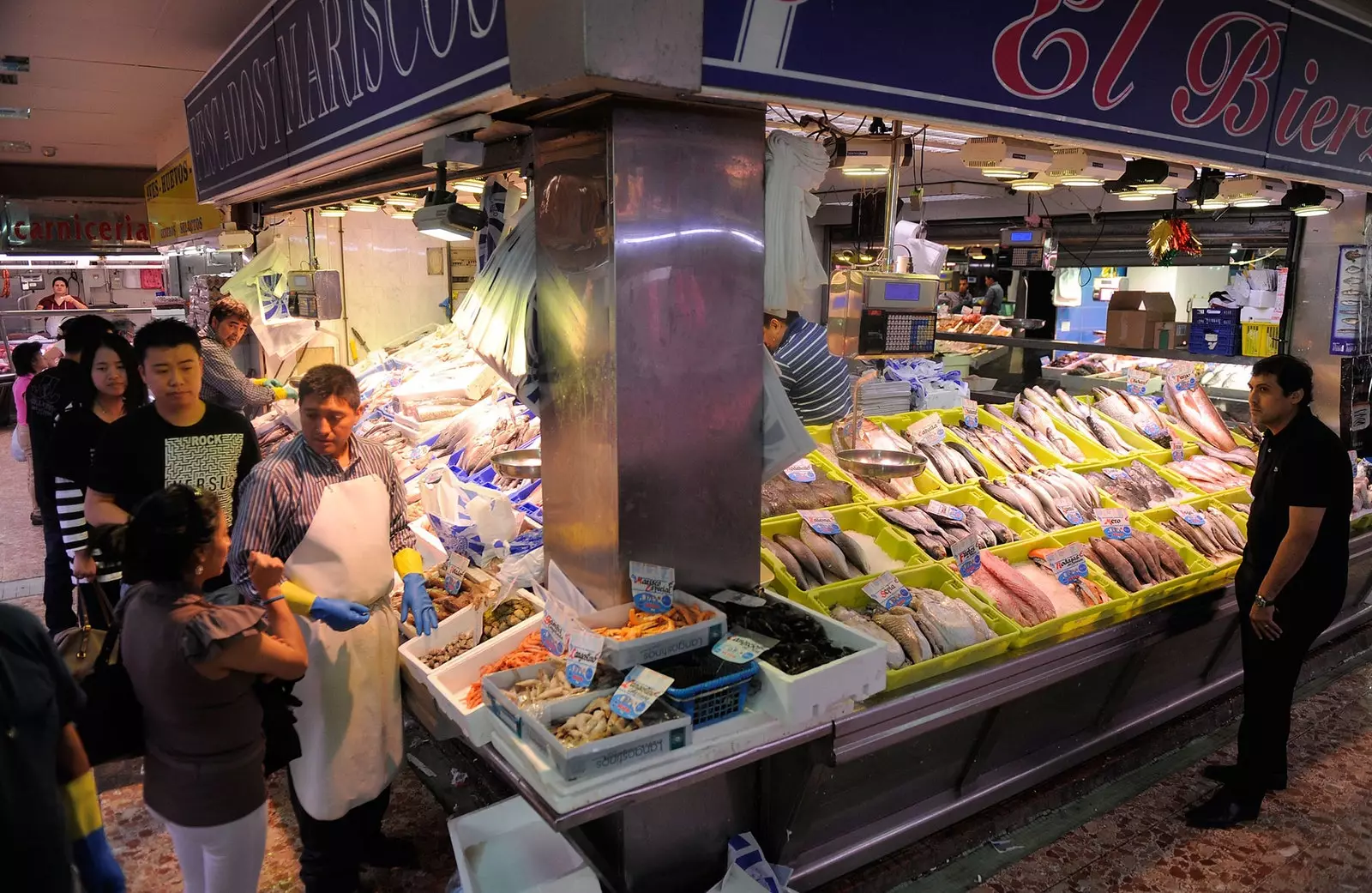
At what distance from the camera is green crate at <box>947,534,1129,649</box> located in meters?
3.59

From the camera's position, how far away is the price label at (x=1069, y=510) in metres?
4.68

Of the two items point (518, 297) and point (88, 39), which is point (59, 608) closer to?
point (88, 39)

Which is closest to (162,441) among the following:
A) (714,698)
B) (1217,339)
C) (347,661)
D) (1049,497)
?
(347,661)

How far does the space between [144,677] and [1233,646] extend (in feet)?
17.8

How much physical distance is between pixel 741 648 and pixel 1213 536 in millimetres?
3400

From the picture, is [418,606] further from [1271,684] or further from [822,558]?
[1271,684]

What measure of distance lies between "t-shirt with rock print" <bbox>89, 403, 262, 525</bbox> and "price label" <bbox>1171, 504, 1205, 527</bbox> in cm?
489

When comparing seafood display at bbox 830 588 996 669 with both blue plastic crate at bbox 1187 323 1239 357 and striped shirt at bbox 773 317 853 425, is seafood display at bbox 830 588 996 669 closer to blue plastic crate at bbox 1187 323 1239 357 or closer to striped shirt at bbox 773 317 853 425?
striped shirt at bbox 773 317 853 425

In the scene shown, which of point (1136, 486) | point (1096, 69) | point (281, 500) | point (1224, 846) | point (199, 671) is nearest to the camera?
point (199, 671)

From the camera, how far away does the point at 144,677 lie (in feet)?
7.84

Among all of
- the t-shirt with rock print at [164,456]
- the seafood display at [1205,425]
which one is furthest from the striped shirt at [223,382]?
the seafood display at [1205,425]

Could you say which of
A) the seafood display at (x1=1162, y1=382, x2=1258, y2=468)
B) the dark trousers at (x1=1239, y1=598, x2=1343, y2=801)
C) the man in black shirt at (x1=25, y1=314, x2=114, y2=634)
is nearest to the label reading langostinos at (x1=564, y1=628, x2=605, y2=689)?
the dark trousers at (x1=1239, y1=598, x2=1343, y2=801)

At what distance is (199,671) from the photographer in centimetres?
235

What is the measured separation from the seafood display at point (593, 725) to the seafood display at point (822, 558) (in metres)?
1.36
